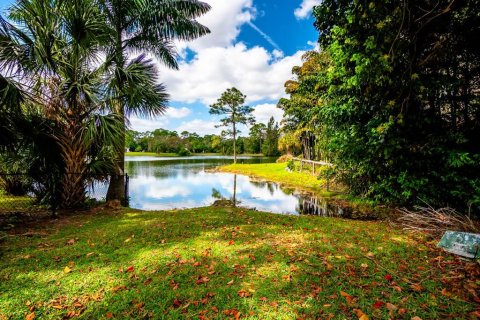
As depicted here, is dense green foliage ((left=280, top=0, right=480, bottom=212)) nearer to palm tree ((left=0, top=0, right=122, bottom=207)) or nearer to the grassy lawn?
the grassy lawn

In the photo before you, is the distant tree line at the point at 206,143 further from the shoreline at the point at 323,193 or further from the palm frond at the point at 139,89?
the palm frond at the point at 139,89

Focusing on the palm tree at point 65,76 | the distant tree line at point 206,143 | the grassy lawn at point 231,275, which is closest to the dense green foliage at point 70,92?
the palm tree at point 65,76

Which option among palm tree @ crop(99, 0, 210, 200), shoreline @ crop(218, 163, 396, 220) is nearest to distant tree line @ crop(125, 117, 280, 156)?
shoreline @ crop(218, 163, 396, 220)

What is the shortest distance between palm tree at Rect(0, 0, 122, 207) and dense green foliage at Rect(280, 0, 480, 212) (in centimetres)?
570

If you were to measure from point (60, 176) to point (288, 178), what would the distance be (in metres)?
13.6

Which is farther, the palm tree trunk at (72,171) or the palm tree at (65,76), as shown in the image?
the palm tree trunk at (72,171)

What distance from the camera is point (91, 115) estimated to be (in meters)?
6.51

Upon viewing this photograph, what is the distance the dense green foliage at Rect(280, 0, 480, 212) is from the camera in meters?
4.70

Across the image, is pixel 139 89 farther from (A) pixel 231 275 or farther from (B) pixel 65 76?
(A) pixel 231 275

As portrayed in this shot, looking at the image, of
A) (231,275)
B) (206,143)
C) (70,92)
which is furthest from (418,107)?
(206,143)

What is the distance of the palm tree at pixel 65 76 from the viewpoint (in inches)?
218

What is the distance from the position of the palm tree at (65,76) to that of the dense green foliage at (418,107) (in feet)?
18.7

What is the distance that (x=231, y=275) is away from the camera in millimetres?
2945

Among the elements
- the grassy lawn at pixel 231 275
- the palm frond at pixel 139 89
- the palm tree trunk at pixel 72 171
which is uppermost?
the palm frond at pixel 139 89
